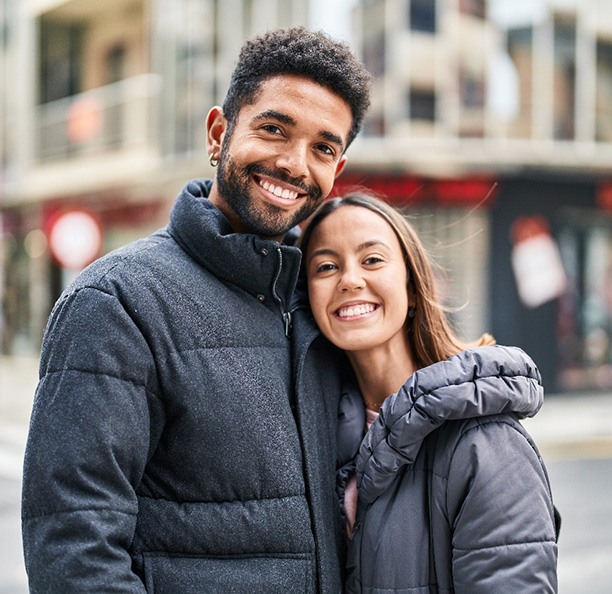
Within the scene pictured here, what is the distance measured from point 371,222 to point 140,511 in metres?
1.08

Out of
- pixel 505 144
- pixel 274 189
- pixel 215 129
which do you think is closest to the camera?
A: pixel 274 189

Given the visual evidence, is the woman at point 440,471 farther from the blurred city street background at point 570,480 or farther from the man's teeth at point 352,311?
the blurred city street background at point 570,480

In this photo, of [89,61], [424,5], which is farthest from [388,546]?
[89,61]

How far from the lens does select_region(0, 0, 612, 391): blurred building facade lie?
44.4 feet

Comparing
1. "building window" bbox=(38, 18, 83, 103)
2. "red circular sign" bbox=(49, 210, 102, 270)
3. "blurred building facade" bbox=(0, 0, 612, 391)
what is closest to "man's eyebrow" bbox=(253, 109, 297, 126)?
"blurred building facade" bbox=(0, 0, 612, 391)

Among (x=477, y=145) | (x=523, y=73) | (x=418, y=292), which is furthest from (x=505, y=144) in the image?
(x=418, y=292)

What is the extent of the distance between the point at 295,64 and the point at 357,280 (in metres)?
0.63

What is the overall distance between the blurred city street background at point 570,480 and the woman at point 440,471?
401 cm

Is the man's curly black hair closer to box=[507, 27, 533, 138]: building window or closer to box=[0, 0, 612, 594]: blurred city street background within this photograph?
box=[0, 0, 612, 594]: blurred city street background

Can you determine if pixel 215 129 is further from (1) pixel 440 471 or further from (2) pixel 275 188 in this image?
(1) pixel 440 471

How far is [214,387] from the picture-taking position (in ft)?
6.06

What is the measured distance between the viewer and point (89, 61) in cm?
1867

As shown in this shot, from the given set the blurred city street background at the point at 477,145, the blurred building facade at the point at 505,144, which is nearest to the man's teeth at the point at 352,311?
the blurred city street background at the point at 477,145

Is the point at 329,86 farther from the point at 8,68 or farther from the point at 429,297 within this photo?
the point at 8,68
